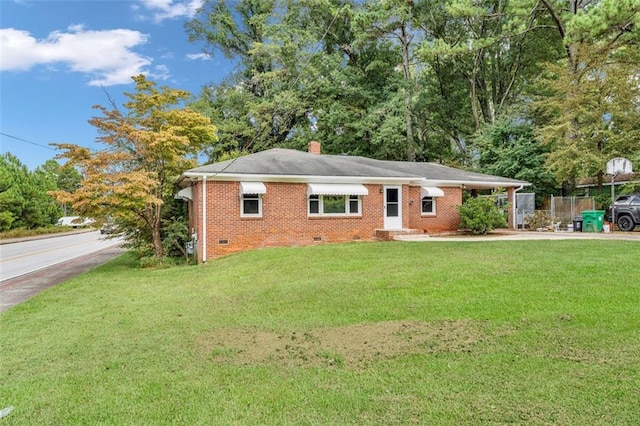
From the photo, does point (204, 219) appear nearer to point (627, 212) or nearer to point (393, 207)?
point (393, 207)

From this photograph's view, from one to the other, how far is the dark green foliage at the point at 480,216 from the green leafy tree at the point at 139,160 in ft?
40.0

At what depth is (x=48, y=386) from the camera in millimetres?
4250

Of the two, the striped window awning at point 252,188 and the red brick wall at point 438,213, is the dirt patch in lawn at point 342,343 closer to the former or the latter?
the striped window awning at point 252,188

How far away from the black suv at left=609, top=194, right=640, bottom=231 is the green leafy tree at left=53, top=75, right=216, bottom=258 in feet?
63.3

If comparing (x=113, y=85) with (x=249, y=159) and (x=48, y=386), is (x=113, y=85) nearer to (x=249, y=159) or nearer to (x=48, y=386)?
(x=249, y=159)

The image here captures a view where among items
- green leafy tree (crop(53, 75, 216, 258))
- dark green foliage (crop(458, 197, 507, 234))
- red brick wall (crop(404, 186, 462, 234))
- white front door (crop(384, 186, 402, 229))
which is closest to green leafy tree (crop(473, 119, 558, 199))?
red brick wall (crop(404, 186, 462, 234))

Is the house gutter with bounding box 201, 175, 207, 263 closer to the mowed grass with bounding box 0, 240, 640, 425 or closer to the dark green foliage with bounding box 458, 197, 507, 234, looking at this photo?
the mowed grass with bounding box 0, 240, 640, 425

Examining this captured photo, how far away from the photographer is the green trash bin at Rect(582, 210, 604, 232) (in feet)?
61.2

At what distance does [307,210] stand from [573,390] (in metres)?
13.2

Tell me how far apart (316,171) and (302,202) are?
4.92 feet

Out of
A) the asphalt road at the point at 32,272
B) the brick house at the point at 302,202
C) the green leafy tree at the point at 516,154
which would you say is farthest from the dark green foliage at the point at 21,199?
the green leafy tree at the point at 516,154

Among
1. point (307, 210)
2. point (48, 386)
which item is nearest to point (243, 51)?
point (307, 210)

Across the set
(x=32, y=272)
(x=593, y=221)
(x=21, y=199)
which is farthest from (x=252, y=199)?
(x=21, y=199)

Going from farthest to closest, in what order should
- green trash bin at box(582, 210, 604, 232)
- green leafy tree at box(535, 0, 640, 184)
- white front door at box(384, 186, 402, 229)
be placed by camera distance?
1. green leafy tree at box(535, 0, 640, 184)
2. green trash bin at box(582, 210, 604, 232)
3. white front door at box(384, 186, 402, 229)
